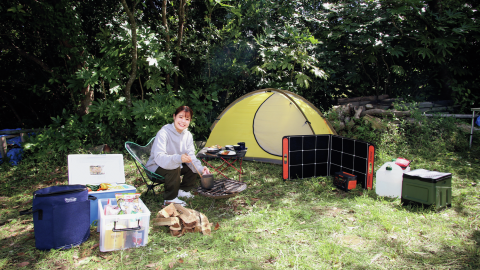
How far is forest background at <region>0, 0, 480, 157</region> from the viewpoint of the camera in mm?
5594

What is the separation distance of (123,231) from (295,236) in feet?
5.20

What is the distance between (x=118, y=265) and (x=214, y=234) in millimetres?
887

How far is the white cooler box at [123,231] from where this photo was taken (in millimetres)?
2424

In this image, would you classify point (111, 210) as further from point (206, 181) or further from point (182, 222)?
point (206, 181)

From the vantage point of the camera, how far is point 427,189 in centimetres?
312

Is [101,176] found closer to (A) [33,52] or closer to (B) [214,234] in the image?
(B) [214,234]

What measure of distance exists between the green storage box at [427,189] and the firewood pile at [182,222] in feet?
7.54

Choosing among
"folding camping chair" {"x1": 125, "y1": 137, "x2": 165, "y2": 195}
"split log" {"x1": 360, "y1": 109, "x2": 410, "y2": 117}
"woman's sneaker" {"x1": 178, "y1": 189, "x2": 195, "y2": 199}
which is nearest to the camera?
"folding camping chair" {"x1": 125, "y1": 137, "x2": 165, "y2": 195}

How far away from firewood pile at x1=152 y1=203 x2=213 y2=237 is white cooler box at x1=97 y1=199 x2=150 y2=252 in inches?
10.9

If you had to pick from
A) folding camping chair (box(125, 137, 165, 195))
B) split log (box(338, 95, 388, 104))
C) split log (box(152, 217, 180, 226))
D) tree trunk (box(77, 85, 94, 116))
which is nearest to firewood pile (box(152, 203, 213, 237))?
split log (box(152, 217, 180, 226))

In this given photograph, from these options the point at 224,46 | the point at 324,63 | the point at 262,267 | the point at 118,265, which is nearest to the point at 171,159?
the point at 118,265

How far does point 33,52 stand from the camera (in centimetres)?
627

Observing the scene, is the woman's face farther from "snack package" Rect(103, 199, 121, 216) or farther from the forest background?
the forest background

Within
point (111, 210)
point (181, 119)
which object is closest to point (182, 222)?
point (111, 210)
